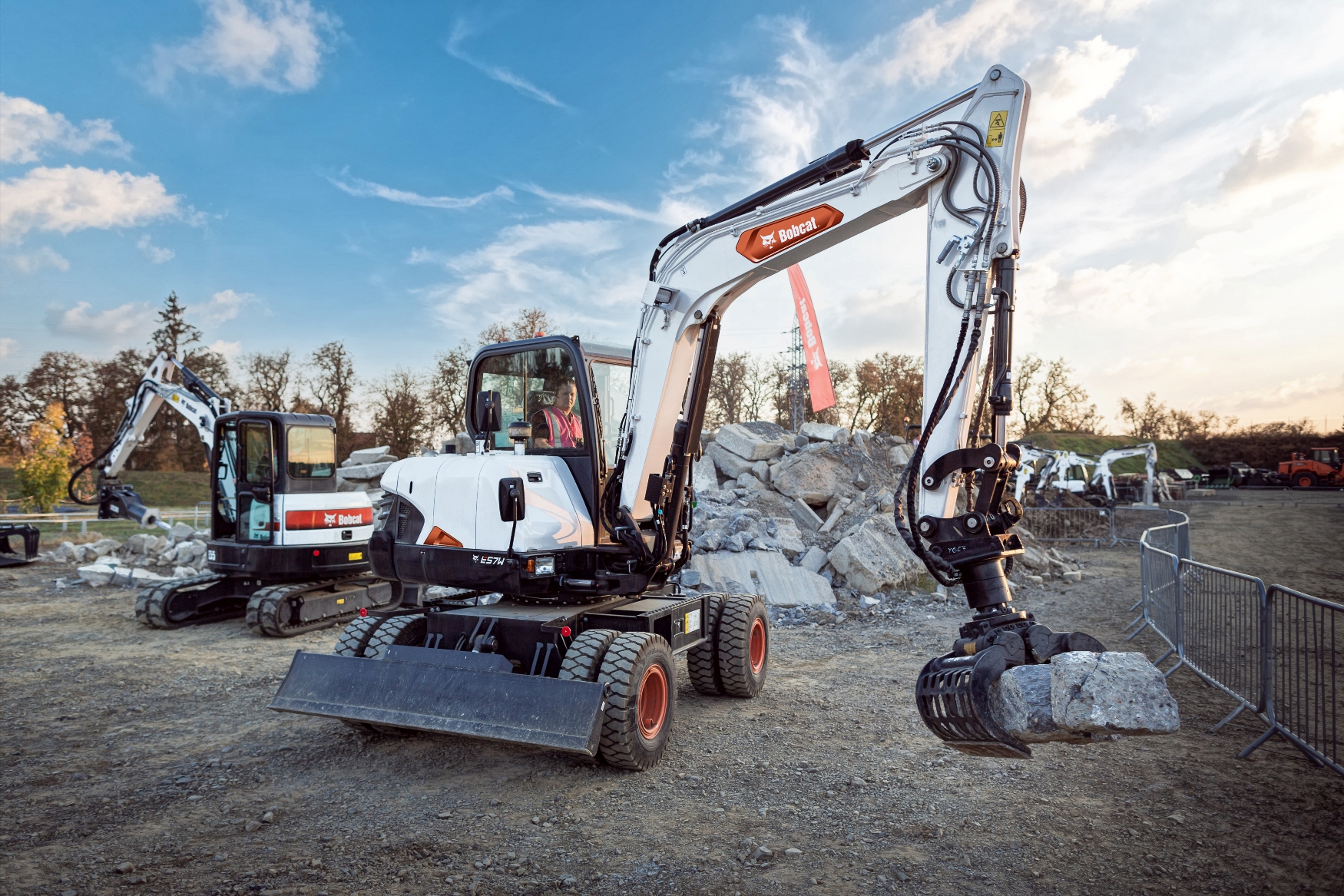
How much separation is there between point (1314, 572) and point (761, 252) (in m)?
15.0

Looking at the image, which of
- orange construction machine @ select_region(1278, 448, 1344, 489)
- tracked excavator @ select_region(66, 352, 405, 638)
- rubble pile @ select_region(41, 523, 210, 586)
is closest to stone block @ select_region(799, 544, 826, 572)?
tracked excavator @ select_region(66, 352, 405, 638)

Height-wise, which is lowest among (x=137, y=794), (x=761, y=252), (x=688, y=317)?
(x=137, y=794)

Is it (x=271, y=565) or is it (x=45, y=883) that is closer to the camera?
(x=45, y=883)

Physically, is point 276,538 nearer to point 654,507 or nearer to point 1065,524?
point 654,507

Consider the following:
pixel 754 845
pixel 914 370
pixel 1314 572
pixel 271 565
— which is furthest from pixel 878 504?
pixel 914 370

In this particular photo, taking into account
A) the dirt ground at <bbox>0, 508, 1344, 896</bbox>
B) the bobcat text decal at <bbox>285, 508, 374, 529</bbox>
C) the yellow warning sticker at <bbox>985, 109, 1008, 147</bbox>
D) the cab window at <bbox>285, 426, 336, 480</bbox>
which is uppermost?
the yellow warning sticker at <bbox>985, 109, 1008, 147</bbox>

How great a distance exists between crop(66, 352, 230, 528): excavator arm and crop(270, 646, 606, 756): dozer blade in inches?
269

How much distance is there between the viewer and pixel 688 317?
5.95 metres

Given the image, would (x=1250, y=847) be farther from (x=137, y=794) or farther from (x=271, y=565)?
(x=271, y=565)

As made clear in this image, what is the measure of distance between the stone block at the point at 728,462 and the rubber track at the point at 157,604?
10345 mm

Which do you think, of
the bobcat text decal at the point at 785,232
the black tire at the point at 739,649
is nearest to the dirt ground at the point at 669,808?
the black tire at the point at 739,649

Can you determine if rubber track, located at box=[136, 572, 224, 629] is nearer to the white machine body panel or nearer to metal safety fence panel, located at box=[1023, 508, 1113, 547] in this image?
the white machine body panel

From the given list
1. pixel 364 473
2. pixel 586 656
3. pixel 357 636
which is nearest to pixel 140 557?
pixel 364 473

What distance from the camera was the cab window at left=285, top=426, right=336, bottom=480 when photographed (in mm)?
10023
